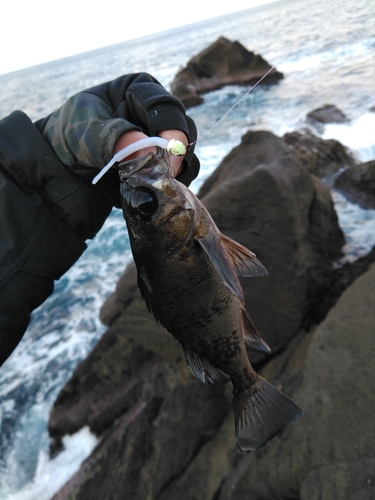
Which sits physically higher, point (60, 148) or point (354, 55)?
point (60, 148)

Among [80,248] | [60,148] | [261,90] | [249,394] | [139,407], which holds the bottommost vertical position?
[261,90]

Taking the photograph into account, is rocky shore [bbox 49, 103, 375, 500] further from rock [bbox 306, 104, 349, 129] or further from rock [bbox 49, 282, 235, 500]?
rock [bbox 306, 104, 349, 129]

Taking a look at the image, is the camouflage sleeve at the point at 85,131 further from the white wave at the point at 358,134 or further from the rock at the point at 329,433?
the white wave at the point at 358,134

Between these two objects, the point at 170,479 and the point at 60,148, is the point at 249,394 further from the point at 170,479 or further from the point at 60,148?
the point at 60,148

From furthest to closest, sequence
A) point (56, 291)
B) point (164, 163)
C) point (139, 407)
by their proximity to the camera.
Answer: point (56, 291) → point (139, 407) → point (164, 163)

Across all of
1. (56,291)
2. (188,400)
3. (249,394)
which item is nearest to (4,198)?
(249,394)

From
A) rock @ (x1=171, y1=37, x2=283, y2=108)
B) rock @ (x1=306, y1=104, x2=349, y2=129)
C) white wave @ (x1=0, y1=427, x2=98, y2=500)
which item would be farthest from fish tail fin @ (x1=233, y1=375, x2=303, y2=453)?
rock @ (x1=171, y1=37, x2=283, y2=108)

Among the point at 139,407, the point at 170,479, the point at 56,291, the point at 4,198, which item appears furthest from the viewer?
the point at 56,291
